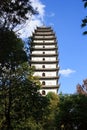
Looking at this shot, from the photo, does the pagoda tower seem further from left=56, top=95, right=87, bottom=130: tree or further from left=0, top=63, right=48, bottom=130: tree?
left=0, top=63, right=48, bottom=130: tree

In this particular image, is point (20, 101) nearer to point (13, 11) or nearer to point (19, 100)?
point (19, 100)

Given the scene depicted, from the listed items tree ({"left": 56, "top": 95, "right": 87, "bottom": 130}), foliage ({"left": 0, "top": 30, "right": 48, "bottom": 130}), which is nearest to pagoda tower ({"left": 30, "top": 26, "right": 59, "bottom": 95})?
tree ({"left": 56, "top": 95, "right": 87, "bottom": 130})

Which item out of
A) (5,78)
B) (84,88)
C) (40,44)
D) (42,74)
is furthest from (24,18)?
(40,44)

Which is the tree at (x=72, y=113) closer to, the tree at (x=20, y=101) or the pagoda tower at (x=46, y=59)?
the tree at (x=20, y=101)

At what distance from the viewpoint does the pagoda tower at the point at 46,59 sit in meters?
75.1

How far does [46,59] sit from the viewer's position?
79.6m

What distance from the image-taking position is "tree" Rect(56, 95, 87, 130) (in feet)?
110

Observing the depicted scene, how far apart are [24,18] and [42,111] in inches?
409

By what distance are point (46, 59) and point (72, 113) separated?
150 ft

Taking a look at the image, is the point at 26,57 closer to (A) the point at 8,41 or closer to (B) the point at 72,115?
(A) the point at 8,41

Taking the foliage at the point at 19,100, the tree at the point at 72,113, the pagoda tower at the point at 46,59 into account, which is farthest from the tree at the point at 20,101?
the pagoda tower at the point at 46,59

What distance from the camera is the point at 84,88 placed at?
5647 cm

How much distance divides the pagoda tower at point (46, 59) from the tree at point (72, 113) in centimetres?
3836

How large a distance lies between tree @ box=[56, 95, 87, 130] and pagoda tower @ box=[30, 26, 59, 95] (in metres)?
38.4
